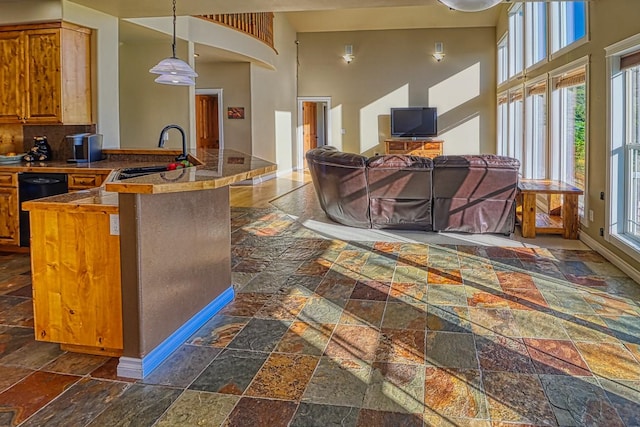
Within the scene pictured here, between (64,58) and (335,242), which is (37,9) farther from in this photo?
(335,242)

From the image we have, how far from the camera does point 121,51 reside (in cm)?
739

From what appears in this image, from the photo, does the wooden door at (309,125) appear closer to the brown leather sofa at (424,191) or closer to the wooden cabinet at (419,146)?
the wooden cabinet at (419,146)

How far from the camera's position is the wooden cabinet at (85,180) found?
15.1 feet

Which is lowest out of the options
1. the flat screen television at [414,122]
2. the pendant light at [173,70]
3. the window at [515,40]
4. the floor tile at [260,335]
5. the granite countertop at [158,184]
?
the floor tile at [260,335]

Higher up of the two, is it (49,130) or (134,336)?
(49,130)

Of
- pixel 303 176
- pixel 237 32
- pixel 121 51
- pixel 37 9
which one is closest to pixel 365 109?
pixel 303 176

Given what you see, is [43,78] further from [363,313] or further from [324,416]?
[324,416]

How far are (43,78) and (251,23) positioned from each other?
519 centimetres

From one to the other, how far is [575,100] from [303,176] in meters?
7.03

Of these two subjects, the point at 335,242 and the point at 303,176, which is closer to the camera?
the point at 335,242

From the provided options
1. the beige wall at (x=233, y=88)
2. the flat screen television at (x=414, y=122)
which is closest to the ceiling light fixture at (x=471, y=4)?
the beige wall at (x=233, y=88)

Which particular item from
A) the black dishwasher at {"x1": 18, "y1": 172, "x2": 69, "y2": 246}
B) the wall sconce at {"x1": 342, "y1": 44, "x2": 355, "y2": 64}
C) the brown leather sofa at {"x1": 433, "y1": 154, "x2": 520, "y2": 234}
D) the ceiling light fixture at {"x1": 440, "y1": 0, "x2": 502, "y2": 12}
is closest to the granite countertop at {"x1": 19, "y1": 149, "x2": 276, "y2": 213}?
the ceiling light fixture at {"x1": 440, "y1": 0, "x2": 502, "y2": 12}

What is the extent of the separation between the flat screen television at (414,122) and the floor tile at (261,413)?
1067cm

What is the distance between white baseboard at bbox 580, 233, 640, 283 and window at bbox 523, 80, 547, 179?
181 centimetres
